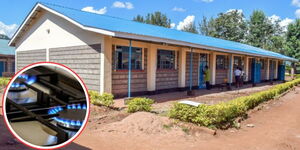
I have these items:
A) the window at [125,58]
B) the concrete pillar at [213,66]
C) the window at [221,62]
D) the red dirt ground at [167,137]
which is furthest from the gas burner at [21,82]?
the window at [221,62]

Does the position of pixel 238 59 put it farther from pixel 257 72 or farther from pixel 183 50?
pixel 183 50

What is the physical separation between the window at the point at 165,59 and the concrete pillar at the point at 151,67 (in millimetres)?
574

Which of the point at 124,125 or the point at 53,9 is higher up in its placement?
the point at 53,9

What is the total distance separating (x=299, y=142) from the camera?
18.0ft

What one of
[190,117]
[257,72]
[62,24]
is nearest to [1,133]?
[190,117]

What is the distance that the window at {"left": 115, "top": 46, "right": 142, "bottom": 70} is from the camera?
10.6 meters

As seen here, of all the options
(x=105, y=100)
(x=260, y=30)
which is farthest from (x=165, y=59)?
(x=260, y=30)

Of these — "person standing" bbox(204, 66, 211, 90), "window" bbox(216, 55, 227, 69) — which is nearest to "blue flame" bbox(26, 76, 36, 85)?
"person standing" bbox(204, 66, 211, 90)

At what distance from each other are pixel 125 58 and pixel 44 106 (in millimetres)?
9909

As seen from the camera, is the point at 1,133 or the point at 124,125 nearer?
the point at 1,133

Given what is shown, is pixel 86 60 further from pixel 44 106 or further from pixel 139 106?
pixel 44 106

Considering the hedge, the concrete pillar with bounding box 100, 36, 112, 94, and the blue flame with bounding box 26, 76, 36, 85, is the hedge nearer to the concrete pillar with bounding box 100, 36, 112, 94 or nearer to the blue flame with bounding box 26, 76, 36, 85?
the concrete pillar with bounding box 100, 36, 112, 94

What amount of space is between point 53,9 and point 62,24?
828 mm

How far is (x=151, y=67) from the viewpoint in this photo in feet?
39.3
